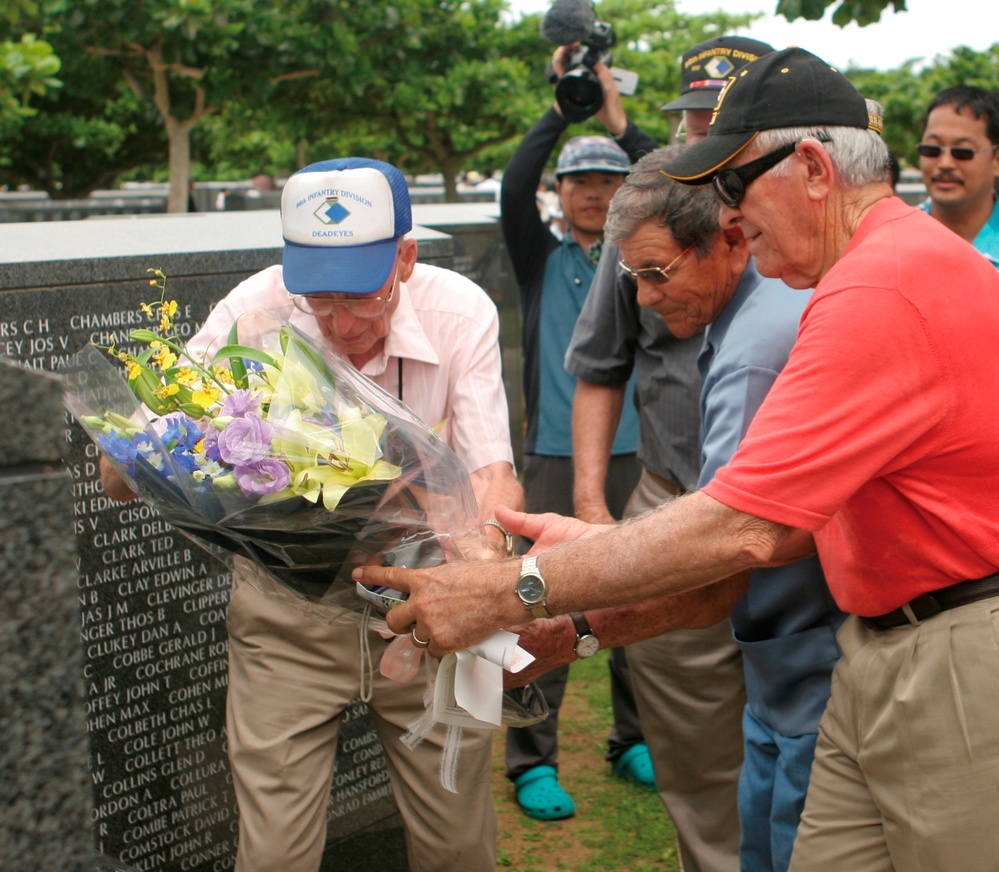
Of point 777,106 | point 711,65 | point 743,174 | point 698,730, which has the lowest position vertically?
point 698,730

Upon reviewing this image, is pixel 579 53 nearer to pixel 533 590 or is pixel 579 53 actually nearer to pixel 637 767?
pixel 637 767

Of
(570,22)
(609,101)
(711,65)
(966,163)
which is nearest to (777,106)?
(711,65)

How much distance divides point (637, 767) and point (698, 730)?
1.24 m

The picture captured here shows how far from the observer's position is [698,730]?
13.0 ft

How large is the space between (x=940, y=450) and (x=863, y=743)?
64cm

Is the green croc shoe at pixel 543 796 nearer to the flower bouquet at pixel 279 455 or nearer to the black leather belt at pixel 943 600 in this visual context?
the flower bouquet at pixel 279 455

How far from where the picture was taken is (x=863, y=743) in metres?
2.44

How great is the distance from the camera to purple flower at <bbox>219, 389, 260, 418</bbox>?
2277 millimetres

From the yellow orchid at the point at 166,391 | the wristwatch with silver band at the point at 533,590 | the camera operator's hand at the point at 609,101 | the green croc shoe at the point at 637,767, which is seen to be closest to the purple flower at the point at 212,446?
the yellow orchid at the point at 166,391

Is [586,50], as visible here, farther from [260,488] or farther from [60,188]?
[60,188]

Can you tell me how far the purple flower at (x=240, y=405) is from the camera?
2.28 m

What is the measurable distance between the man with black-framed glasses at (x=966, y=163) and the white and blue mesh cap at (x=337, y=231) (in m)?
3.53

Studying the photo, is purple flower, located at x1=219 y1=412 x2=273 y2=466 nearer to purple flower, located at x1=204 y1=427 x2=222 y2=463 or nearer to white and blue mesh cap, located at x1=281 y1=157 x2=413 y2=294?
purple flower, located at x1=204 y1=427 x2=222 y2=463

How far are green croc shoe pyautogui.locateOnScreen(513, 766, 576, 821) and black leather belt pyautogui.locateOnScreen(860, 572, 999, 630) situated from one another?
8.80 ft
